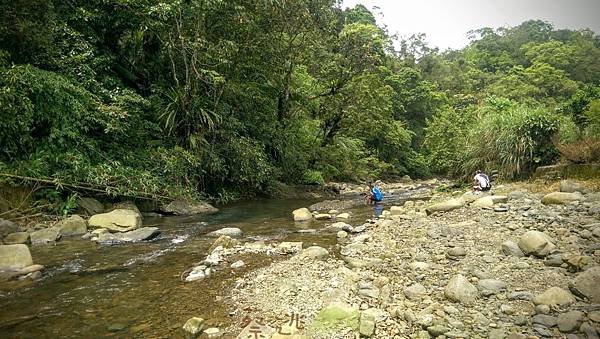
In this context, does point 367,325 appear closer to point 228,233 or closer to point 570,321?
point 570,321

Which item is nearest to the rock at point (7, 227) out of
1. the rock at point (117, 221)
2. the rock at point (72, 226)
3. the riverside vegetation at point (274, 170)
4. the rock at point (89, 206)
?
the riverside vegetation at point (274, 170)

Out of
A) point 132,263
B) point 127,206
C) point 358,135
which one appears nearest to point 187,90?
point 127,206

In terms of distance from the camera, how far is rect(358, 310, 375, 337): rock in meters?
3.18

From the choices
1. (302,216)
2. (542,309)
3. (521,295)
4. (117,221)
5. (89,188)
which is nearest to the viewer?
(542,309)

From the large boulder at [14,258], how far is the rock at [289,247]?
12.7ft

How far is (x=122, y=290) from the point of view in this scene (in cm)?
454

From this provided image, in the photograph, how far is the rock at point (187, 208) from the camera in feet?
35.2

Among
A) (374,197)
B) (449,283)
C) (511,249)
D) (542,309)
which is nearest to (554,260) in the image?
(511,249)

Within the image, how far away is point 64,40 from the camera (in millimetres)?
9945

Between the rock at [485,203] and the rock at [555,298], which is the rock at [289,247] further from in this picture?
the rock at [485,203]

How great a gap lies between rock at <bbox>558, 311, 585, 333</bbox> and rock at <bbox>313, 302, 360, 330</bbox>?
171 centimetres

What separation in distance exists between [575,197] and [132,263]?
819 cm

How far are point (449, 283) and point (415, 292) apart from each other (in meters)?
0.39

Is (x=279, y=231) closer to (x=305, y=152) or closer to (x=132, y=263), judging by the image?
(x=132, y=263)
